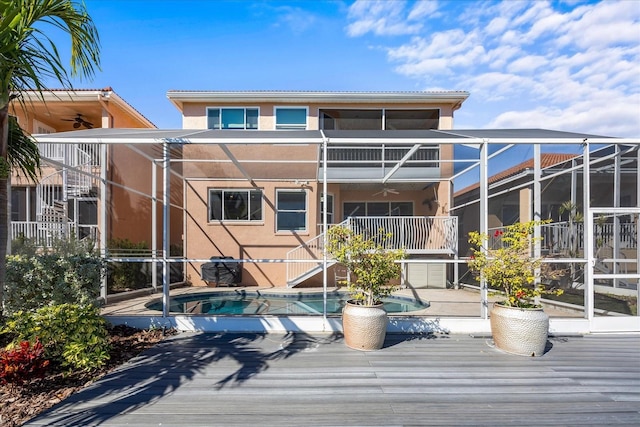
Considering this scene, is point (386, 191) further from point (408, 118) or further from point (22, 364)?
point (22, 364)

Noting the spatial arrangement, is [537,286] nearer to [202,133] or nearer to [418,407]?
[418,407]

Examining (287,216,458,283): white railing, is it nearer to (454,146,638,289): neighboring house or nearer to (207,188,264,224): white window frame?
(454,146,638,289): neighboring house

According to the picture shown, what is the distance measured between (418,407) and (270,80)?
37.5ft

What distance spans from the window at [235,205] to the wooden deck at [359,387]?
19.8ft

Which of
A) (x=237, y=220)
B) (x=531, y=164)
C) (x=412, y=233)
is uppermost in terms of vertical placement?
(x=531, y=164)

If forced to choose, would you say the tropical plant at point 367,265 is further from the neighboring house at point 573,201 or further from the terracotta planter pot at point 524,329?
the neighboring house at point 573,201

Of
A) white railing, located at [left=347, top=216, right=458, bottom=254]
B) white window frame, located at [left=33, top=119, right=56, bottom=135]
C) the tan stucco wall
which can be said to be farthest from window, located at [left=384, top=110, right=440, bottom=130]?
white window frame, located at [left=33, top=119, right=56, bottom=135]

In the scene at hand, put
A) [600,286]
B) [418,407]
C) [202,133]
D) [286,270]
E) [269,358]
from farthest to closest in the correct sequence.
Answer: [286,270] → [202,133] → [600,286] → [269,358] → [418,407]

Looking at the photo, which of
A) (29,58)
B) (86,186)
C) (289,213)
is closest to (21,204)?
(86,186)

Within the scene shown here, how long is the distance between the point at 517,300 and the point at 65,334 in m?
5.58

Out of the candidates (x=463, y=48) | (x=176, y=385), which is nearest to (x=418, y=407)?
(x=176, y=385)

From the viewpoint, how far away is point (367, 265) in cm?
452

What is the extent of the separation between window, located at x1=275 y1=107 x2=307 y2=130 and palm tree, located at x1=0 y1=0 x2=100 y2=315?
7.51m

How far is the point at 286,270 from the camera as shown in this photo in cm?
1022
